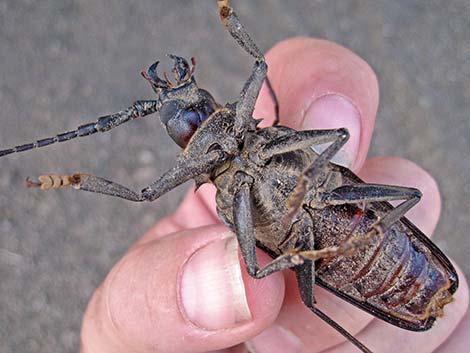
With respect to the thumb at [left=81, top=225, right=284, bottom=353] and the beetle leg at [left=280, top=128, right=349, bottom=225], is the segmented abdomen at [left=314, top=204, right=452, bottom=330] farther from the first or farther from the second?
the thumb at [left=81, top=225, right=284, bottom=353]

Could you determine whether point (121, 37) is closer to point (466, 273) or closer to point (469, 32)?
point (469, 32)

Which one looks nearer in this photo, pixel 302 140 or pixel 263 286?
pixel 302 140

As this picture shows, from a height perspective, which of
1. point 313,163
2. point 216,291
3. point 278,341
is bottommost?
point 278,341

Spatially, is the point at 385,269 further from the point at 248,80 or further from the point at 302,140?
the point at 248,80

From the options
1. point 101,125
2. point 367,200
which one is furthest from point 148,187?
point 367,200

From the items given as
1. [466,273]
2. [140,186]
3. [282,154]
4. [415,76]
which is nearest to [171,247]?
[282,154]

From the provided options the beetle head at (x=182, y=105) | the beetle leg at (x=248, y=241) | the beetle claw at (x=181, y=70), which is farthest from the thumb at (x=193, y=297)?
the beetle claw at (x=181, y=70)

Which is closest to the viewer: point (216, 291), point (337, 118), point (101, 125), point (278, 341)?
point (101, 125)

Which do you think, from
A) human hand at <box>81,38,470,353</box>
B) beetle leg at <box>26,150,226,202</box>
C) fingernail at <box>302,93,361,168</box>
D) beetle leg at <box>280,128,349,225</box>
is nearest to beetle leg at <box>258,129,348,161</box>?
beetle leg at <box>280,128,349,225</box>
